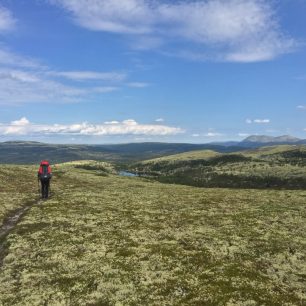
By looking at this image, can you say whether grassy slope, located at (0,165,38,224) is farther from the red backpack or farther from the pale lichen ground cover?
the red backpack

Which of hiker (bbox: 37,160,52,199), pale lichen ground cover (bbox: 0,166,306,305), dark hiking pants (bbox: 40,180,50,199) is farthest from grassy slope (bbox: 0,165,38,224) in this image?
pale lichen ground cover (bbox: 0,166,306,305)

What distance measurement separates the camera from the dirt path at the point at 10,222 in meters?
34.4

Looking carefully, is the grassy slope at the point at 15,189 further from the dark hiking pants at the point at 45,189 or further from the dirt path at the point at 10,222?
the dark hiking pants at the point at 45,189

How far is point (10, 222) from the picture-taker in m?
43.6

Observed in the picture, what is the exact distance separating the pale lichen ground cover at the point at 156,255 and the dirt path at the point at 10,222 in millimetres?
755

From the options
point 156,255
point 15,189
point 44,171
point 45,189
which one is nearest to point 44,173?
point 44,171

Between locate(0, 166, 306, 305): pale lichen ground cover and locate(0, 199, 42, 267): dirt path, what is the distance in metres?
0.75

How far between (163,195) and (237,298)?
133 feet

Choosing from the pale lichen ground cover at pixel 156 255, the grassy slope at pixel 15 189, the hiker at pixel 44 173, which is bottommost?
the pale lichen ground cover at pixel 156 255

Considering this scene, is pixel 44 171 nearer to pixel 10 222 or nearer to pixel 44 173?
pixel 44 173

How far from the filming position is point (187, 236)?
125 feet

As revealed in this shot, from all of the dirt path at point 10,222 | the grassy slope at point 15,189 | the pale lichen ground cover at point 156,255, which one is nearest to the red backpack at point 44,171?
the dirt path at point 10,222

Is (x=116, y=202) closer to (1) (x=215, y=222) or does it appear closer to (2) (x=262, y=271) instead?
(1) (x=215, y=222)

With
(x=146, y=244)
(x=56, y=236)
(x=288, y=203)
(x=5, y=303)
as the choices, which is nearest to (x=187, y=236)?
(x=146, y=244)
